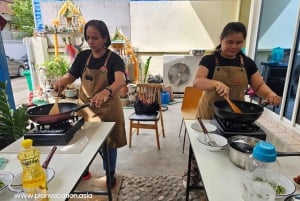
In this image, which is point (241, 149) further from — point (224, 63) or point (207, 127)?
point (224, 63)

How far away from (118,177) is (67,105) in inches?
42.7

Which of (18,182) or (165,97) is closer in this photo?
(18,182)

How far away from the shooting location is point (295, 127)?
2268 mm

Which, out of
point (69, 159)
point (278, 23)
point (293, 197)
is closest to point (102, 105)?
point (69, 159)

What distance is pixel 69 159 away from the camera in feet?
3.57

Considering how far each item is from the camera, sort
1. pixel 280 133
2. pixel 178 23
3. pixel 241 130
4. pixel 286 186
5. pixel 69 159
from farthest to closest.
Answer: pixel 178 23 → pixel 280 133 → pixel 241 130 → pixel 69 159 → pixel 286 186

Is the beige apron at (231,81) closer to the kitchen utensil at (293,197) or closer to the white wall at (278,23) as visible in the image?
the kitchen utensil at (293,197)

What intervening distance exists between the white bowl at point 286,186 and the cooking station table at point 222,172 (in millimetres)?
35

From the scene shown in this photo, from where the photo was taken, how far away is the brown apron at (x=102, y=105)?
5.73 feet

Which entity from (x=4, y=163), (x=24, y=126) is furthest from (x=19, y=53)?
(x=4, y=163)

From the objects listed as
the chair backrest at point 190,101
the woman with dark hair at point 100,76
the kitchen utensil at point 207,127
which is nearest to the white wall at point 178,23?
the chair backrest at point 190,101

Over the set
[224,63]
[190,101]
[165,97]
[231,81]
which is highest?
[224,63]

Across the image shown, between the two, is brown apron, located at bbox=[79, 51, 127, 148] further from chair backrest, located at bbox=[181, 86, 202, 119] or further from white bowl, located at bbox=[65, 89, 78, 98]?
white bowl, located at bbox=[65, 89, 78, 98]

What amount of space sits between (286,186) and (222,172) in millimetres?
256
